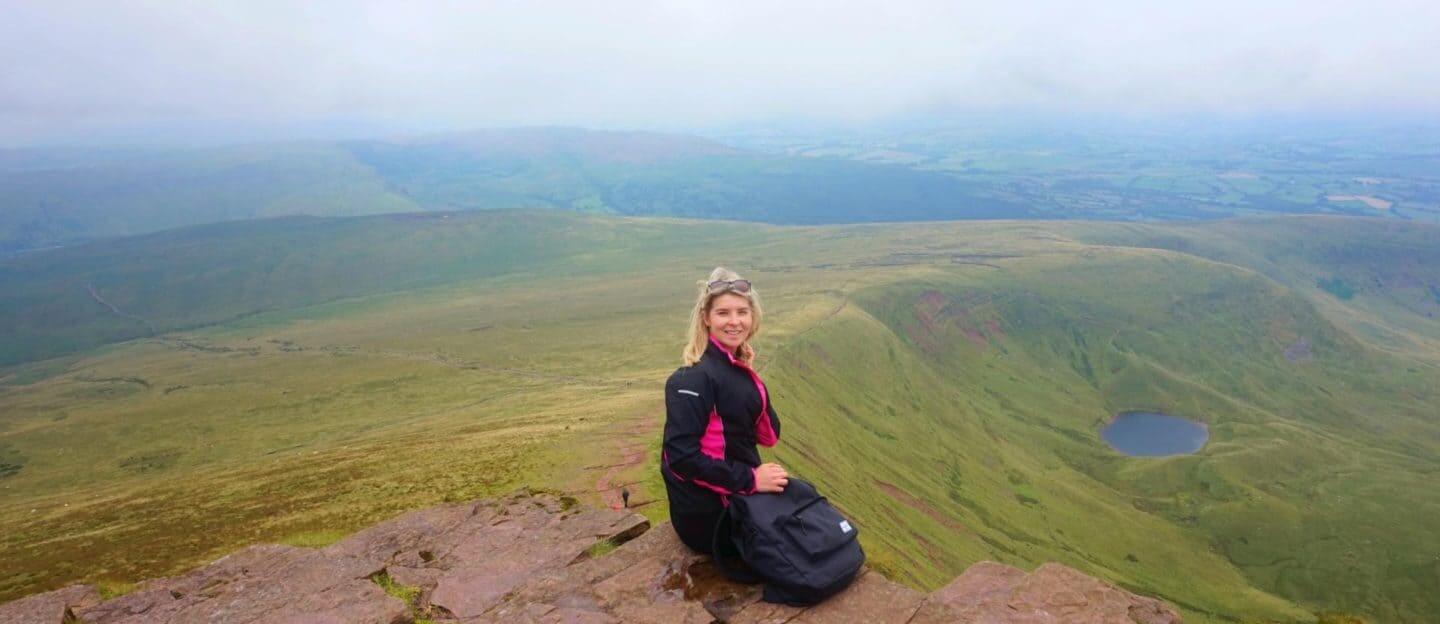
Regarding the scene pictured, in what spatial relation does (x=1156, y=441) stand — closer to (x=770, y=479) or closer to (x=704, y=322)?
(x=770, y=479)

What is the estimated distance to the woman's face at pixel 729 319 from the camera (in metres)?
13.8

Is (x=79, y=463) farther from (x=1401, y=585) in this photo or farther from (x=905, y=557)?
(x=1401, y=585)

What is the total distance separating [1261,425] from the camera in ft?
632

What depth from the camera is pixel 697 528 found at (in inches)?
589

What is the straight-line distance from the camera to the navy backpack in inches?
517

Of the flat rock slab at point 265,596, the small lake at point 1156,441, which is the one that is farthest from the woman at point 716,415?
the small lake at point 1156,441

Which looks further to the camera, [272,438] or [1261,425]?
[1261,425]

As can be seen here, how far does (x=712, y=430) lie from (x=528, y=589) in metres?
6.60

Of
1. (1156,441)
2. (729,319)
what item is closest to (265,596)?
(729,319)

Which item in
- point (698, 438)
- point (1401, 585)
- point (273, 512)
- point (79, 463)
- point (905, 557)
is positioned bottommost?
point (1401, 585)

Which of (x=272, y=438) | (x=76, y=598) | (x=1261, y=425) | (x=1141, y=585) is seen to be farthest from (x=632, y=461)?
(x=1261, y=425)

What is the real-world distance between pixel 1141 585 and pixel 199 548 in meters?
129

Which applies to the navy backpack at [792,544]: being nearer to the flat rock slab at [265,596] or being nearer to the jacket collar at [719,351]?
the jacket collar at [719,351]

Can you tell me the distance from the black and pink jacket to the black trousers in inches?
7.2
